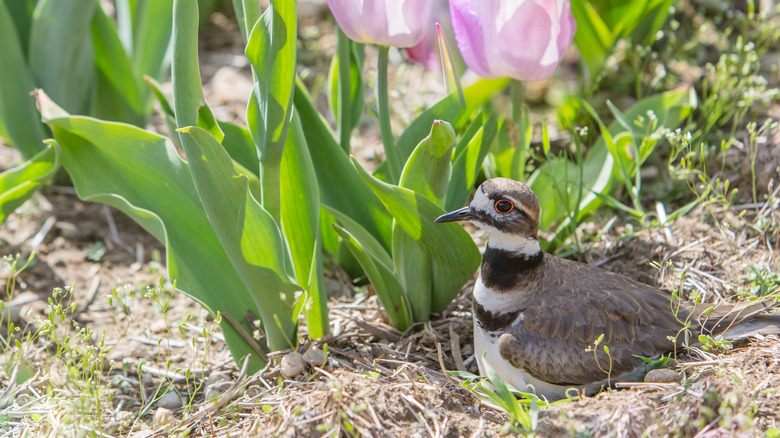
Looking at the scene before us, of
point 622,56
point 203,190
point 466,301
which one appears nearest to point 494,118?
point 466,301

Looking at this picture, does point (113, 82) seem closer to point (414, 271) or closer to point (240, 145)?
point (240, 145)

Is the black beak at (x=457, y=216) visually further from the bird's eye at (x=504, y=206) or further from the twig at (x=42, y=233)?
the twig at (x=42, y=233)

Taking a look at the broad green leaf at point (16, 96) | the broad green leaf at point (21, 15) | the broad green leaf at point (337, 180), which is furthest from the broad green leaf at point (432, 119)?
the broad green leaf at point (21, 15)

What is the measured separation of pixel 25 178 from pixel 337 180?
1083 mm

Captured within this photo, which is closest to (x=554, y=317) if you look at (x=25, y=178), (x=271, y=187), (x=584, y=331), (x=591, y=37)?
(x=584, y=331)

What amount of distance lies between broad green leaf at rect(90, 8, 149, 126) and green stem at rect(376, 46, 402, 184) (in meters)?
1.44

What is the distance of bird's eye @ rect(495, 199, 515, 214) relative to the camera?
1938 mm

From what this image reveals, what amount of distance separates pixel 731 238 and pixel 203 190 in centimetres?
180

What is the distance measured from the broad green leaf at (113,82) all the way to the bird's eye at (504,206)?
6.04 ft

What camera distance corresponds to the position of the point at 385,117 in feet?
6.82

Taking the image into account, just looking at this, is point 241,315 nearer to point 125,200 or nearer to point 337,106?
point 125,200

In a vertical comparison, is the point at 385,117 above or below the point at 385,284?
above

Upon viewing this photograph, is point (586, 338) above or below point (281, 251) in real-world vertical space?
below

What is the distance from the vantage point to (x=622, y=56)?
3.43 meters
